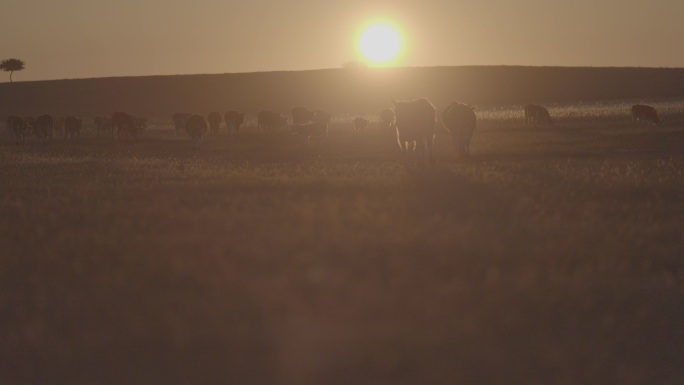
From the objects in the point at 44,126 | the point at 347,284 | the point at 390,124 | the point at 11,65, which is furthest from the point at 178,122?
the point at 11,65

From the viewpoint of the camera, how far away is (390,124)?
137 ft

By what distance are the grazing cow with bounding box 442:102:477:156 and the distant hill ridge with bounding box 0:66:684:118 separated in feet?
193

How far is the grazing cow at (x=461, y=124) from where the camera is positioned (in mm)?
24812

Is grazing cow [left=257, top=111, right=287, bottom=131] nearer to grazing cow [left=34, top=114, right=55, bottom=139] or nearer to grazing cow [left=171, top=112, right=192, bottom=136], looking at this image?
grazing cow [left=171, top=112, right=192, bottom=136]

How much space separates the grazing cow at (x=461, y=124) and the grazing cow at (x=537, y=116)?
18515mm

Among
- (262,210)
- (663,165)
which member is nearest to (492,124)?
(663,165)

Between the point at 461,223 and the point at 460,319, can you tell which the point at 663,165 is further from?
the point at 460,319

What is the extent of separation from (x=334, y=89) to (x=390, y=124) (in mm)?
62405

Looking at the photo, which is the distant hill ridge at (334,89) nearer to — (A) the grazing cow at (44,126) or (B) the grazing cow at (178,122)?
(B) the grazing cow at (178,122)

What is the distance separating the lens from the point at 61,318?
7027 mm

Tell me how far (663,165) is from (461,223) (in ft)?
31.7

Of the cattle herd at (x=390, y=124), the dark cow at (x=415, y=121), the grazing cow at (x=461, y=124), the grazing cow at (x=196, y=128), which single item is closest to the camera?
the dark cow at (x=415, y=121)

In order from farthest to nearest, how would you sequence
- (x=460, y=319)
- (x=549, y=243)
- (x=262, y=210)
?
(x=262, y=210) → (x=549, y=243) → (x=460, y=319)

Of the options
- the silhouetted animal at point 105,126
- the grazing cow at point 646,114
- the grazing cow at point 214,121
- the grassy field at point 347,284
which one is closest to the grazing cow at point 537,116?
the grazing cow at point 646,114
